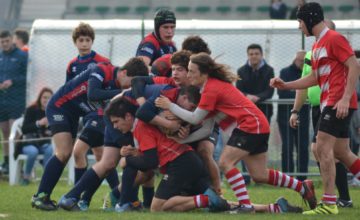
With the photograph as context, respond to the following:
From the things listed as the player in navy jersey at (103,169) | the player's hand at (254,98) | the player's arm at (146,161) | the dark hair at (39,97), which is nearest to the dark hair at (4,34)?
the dark hair at (39,97)

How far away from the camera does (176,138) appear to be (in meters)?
10.2

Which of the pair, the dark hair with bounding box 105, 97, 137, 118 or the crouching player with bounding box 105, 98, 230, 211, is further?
the dark hair with bounding box 105, 97, 137, 118

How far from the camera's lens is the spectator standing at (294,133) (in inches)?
594

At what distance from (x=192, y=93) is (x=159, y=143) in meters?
0.58

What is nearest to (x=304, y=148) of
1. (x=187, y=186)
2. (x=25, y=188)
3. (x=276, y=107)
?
(x=276, y=107)

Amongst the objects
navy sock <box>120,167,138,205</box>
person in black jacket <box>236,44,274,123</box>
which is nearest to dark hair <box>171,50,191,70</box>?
navy sock <box>120,167,138,205</box>

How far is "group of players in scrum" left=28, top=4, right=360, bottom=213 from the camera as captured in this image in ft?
32.9

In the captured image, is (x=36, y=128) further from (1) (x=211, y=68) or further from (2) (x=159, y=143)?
(1) (x=211, y=68)

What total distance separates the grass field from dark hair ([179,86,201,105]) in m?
1.10

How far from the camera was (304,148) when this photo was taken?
1513 centimetres

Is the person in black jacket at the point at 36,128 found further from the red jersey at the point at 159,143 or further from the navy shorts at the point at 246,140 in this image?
the navy shorts at the point at 246,140

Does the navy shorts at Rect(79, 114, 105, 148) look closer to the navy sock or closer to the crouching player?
the crouching player

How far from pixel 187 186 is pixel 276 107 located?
17.1 feet

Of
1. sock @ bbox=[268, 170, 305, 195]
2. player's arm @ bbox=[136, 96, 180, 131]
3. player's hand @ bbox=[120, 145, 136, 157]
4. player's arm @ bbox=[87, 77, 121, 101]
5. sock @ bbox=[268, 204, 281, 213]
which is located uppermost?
player's arm @ bbox=[87, 77, 121, 101]
